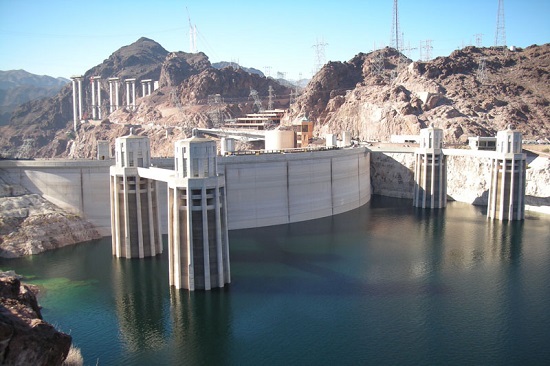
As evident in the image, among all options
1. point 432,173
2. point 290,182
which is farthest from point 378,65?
point 290,182

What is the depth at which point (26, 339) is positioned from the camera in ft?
56.7

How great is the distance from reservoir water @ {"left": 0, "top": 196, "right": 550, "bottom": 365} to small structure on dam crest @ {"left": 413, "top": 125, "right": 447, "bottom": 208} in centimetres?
1605

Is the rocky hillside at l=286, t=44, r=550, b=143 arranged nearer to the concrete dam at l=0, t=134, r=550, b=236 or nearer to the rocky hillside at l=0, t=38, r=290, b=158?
the concrete dam at l=0, t=134, r=550, b=236

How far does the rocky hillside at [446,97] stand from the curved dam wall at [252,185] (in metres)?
26.6

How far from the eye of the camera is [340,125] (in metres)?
105

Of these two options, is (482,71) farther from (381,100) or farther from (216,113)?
(216,113)

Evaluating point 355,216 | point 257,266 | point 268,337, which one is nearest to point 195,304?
point 268,337

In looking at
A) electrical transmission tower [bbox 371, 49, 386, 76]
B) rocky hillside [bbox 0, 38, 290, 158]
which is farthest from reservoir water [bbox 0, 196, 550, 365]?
electrical transmission tower [bbox 371, 49, 386, 76]

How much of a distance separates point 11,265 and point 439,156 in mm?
49804

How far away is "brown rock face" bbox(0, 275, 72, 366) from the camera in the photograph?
55.1 feet

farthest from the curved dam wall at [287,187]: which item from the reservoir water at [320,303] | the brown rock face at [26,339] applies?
the brown rock face at [26,339]

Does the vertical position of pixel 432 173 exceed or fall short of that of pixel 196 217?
it exceeds it

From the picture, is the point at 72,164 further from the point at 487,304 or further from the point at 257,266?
the point at 487,304

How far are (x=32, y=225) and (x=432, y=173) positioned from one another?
46293mm
